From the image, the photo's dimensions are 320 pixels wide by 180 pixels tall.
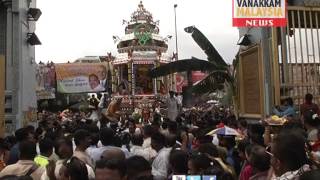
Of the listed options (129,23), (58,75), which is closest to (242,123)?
(58,75)

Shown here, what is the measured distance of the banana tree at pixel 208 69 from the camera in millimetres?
14070

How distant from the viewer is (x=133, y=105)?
97.9ft

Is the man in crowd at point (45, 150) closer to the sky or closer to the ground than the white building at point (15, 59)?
closer to the ground

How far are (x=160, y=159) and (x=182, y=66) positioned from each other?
328 inches

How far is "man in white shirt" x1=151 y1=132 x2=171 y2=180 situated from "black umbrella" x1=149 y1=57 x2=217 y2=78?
25.3ft

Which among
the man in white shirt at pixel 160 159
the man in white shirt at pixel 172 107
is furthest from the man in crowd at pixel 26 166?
the man in white shirt at pixel 172 107

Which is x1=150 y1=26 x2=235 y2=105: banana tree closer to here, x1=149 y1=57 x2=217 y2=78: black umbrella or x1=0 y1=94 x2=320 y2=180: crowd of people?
x1=149 y1=57 x2=217 y2=78: black umbrella

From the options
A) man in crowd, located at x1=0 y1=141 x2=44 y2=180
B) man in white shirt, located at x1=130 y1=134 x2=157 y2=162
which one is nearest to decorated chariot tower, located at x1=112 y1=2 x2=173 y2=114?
man in white shirt, located at x1=130 y1=134 x2=157 y2=162

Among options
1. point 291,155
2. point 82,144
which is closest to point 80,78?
point 82,144

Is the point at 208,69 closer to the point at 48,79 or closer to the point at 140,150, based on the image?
the point at 140,150

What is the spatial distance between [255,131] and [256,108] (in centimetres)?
496

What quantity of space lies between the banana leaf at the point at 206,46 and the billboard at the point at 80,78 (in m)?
19.2

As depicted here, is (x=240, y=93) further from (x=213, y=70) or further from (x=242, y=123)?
(x=242, y=123)

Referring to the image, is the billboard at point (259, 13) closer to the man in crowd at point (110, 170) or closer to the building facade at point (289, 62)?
the building facade at point (289, 62)
